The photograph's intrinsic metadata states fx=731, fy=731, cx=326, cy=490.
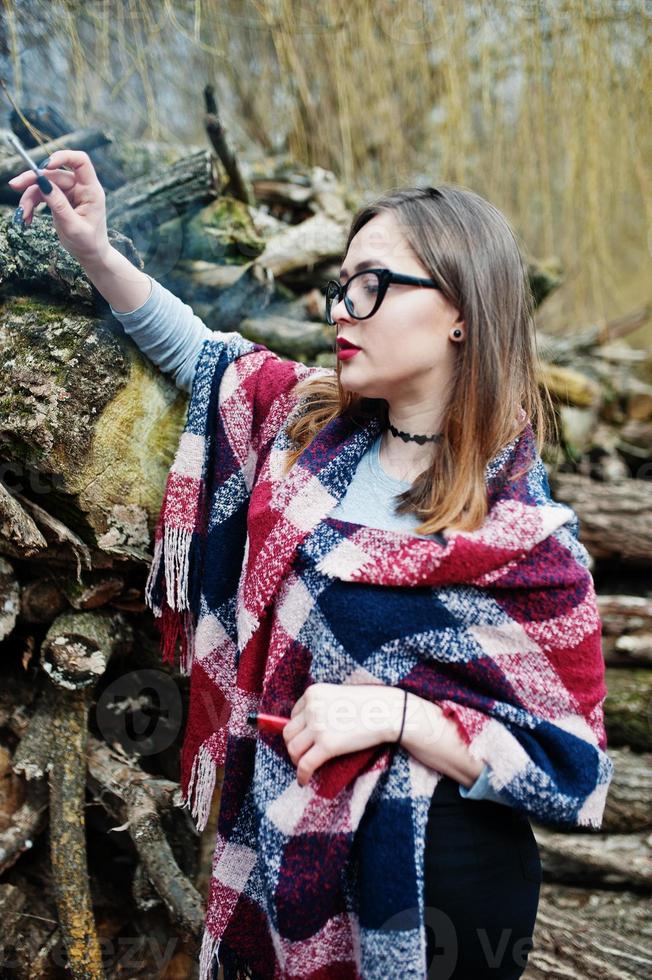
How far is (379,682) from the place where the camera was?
115cm

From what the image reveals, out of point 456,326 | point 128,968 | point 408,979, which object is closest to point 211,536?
point 456,326

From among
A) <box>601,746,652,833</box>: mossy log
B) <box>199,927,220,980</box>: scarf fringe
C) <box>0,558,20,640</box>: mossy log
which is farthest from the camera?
<box>601,746,652,833</box>: mossy log

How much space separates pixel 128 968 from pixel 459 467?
1.31 meters

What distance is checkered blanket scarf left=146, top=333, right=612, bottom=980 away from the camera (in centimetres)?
111

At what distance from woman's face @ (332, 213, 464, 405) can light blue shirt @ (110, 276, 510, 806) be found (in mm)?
158

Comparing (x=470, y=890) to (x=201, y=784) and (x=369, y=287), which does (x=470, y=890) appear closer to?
(x=201, y=784)

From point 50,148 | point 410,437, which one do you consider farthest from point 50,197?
point 410,437

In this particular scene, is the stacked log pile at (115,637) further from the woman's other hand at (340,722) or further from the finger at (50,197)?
the woman's other hand at (340,722)

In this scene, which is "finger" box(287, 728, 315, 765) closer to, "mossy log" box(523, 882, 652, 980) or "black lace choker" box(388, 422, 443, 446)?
"black lace choker" box(388, 422, 443, 446)

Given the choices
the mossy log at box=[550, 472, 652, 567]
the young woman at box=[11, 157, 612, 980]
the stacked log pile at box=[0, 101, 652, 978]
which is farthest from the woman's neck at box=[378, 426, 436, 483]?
the mossy log at box=[550, 472, 652, 567]

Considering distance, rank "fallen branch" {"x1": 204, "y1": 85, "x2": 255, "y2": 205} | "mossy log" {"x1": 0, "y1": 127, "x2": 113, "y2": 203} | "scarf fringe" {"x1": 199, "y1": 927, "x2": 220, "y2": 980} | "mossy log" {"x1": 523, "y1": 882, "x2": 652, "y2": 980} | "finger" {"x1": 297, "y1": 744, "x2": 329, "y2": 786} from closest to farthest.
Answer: "finger" {"x1": 297, "y1": 744, "x2": 329, "y2": 786} < "scarf fringe" {"x1": 199, "y1": 927, "x2": 220, "y2": 980} < "mossy log" {"x1": 0, "y1": 127, "x2": 113, "y2": 203} < "mossy log" {"x1": 523, "y1": 882, "x2": 652, "y2": 980} < "fallen branch" {"x1": 204, "y1": 85, "x2": 255, "y2": 205}

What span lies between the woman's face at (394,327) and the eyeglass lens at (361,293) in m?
0.02

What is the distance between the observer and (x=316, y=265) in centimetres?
235

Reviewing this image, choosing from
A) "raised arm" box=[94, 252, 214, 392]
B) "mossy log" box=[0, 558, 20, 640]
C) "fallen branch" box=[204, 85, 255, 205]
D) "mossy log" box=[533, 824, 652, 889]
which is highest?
"fallen branch" box=[204, 85, 255, 205]
